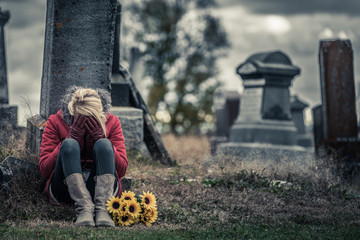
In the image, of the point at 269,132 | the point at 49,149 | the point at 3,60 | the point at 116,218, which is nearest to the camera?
the point at 116,218

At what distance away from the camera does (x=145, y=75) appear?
74.9ft

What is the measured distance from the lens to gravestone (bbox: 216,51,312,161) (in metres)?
11.4

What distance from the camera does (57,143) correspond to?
5.10 meters

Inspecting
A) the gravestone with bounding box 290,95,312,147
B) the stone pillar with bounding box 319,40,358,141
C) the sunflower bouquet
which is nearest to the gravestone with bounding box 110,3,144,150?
the sunflower bouquet

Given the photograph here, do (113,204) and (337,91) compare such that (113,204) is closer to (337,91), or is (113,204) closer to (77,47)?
(77,47)

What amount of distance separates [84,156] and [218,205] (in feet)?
5.20

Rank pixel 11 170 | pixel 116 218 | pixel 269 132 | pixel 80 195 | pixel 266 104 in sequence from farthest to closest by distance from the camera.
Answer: pixel 266 104 → pixel 269 132 → pixel 11 170 → pixel 116 218 → pixel 80 195

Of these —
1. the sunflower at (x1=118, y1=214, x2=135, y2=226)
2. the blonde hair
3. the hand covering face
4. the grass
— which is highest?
the blonde hair

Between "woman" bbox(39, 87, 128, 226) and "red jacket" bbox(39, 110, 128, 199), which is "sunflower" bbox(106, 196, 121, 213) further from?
"red jacket" bbox(39, 110, 128, 199)

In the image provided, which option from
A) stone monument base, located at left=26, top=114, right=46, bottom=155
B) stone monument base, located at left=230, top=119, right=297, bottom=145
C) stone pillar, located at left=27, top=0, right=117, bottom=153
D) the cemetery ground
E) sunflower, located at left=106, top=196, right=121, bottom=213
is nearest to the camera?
the cemetery ground

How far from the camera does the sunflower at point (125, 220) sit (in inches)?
186

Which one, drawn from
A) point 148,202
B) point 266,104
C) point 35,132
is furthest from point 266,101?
point 148,202

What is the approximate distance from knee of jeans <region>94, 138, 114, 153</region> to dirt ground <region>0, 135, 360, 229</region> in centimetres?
74

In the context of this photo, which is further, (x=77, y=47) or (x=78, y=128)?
(x=77, y=47)
